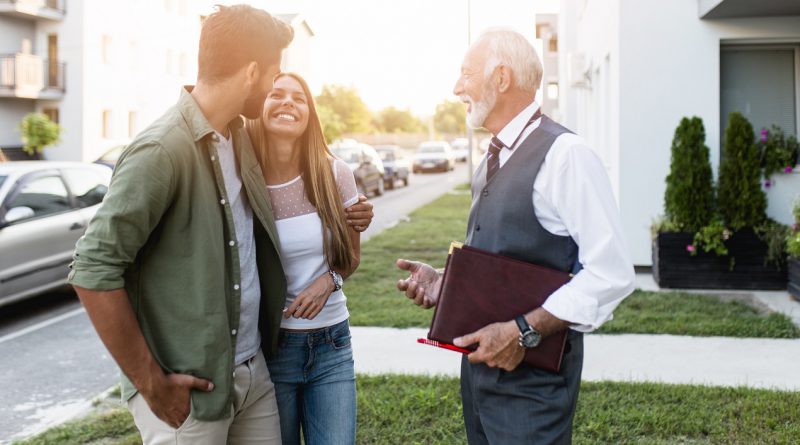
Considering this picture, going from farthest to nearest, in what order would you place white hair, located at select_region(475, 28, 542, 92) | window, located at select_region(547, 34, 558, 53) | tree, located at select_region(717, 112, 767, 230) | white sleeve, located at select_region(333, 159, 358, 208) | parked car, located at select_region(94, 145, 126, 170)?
window, located at select_region(547, 34, 558, 53)
parked car, located at select_region(94, 145, 126, 170)
tree, located at select_region(717, 112, 767, 230)
white sleeve, located at select_region(333, 159, 358, 208)
white hair, located at select_region(475, 28, 542, 92)

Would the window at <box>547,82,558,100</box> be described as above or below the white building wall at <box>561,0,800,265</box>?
above

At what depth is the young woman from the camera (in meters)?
2.69

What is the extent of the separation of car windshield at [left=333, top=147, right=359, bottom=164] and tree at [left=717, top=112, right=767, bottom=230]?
54.9 ft

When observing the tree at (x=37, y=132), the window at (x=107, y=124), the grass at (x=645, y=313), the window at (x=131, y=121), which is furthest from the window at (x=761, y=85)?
the window at (x=131, y=121)

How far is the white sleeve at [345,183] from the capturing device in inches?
115

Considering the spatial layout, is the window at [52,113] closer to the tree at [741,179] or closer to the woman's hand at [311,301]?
the tree at [741,179]

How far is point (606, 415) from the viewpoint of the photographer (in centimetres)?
438

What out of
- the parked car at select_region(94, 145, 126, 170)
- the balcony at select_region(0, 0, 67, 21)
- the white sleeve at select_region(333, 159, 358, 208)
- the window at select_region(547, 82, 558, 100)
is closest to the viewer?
the white sleeve at select_region(333, 159, 358, 208)

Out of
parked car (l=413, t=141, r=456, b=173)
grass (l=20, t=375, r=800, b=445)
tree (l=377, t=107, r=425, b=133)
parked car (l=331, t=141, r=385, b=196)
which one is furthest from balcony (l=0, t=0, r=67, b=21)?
tree (l=377, t=107, r=425, b=133)

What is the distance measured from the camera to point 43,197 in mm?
8102

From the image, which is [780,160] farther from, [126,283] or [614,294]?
[126,283]

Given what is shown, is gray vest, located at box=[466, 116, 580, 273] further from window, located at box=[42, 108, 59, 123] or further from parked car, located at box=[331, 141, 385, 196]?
window, located at box=[42, 108, 59, 123]

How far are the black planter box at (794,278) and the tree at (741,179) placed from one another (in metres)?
0.73

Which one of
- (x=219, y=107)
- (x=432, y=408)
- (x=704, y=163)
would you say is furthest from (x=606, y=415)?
(x=704, y=163)
